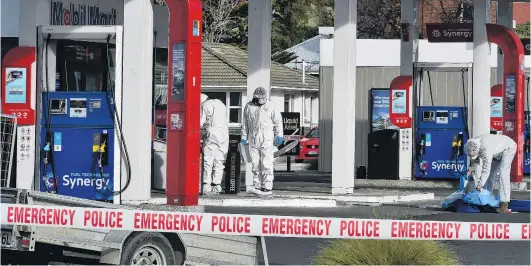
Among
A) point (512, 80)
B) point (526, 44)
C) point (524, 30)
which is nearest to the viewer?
point (512, 80)

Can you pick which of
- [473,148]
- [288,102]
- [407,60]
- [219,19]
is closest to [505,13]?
[407,60]

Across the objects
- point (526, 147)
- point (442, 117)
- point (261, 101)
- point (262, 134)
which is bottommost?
point (526, 147)

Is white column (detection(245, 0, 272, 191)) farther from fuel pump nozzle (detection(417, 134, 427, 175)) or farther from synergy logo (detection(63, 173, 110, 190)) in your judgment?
fuel pump nozzle (detection(417, 134, 427, 175))

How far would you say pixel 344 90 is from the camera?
22438 mm

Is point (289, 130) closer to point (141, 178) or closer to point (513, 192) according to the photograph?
point (513, 192)

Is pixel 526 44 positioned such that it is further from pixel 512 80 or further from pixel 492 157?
pixel 492 157

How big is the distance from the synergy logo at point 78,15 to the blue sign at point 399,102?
8.44 metres

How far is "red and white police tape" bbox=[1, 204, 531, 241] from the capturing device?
974 cm

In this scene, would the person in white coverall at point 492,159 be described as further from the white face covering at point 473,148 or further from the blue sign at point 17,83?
the blue sign at point 17,83

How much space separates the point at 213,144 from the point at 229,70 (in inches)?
943

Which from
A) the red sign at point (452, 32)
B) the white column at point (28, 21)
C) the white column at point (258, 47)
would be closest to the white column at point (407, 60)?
the red sign at point (452, 32)

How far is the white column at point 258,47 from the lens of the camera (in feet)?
75.5

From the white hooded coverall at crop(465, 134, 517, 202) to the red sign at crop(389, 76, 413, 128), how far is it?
7.06 metres

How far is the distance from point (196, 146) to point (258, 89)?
161 inches
